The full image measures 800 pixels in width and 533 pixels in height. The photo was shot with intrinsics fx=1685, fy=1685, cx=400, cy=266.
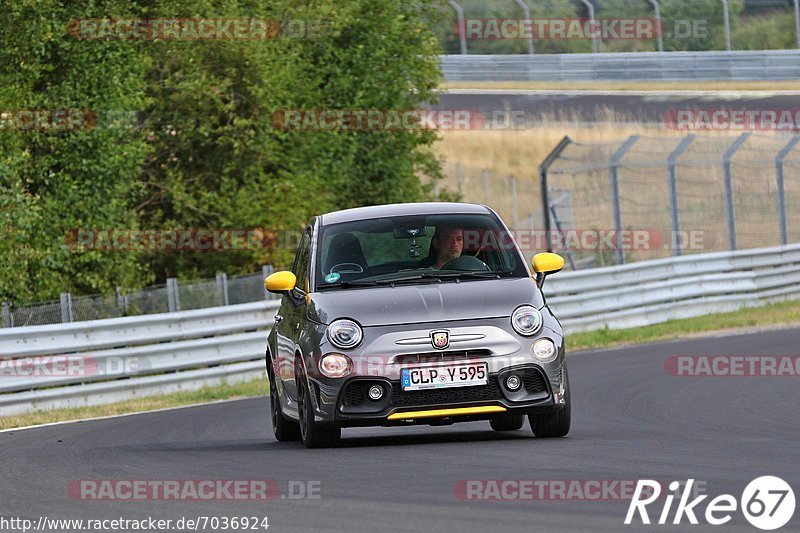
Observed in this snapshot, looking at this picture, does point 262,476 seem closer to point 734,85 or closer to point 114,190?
point 114,190

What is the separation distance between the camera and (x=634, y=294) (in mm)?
24531

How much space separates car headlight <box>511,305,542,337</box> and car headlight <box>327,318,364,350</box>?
95 centimetres

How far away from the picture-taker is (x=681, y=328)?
23609 mm

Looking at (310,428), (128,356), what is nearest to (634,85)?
(128,356)

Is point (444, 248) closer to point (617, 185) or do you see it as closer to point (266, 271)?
point (266, 271)

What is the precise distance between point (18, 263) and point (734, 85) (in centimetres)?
2823

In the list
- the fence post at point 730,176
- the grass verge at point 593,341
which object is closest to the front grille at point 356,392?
the grass verge at point 593,341

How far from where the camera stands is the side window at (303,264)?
1152 centimetres

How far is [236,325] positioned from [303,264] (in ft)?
27.5

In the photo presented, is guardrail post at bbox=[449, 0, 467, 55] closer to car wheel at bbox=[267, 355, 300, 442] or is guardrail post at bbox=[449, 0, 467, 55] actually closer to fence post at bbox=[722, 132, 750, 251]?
fence post at bbox=[722, 132, 750, 251]

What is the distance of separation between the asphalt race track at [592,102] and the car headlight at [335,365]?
37215 mm

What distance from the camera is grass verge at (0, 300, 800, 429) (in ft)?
55.3

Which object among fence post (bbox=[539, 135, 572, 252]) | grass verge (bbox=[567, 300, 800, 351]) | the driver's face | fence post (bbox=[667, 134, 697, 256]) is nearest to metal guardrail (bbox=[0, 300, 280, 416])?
grass verge (bbox=[567, 300, 800, 351])

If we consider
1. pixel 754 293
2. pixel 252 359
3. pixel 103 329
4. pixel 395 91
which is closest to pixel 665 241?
pixel 395 91
